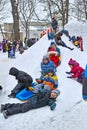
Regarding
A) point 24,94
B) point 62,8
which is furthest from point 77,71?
point 62,8

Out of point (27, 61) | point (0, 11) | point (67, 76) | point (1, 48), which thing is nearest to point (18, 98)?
Result: point (67, 76)

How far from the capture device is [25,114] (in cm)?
864

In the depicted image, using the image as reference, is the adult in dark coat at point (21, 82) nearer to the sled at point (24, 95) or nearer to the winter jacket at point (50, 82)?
the sled at point (24, 95)

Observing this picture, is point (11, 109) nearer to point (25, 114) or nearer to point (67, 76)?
point (25, 114)

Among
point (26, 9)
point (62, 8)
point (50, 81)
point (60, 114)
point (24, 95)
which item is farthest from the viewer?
point (26, 9)

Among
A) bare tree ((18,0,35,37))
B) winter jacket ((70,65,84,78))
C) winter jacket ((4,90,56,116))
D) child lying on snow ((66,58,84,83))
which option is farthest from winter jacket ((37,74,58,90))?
bare tree ((18,0,35,37))

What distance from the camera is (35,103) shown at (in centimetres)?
904

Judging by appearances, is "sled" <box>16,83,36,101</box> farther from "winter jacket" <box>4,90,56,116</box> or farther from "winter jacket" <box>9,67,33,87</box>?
"winter jacket" <box>4,90,56,116</box>

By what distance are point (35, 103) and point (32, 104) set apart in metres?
0.09

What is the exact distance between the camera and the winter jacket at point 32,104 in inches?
342

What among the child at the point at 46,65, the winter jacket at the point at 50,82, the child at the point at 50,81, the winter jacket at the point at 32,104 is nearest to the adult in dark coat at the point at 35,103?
the winter jacket at the point at 32,104

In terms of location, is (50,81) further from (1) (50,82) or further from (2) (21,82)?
(2) (21,82)

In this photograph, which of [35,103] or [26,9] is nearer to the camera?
[35,103]

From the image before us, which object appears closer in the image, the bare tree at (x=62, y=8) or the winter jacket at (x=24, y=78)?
the winter jacket at (x=24, y=78)
